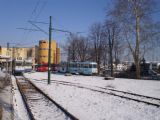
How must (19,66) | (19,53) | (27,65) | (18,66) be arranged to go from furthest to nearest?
(19,53), (27,65), (19,66), (18,66)

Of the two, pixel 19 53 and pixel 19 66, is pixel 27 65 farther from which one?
pixel 19 53

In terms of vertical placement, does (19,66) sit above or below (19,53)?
below

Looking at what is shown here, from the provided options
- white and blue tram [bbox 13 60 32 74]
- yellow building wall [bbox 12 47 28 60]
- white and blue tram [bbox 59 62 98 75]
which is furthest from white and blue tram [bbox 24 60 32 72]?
yellow building wall [bbox 12 47 28 60]

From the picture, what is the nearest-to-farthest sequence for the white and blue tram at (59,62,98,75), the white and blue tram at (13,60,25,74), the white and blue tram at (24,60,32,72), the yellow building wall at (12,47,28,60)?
the white and blue tram at (13,60,25,74), the white and blue tram at (59,62,98,75), the white and blue tram at (24,60,32,72), the yellow building wall at (12,47,28,60)

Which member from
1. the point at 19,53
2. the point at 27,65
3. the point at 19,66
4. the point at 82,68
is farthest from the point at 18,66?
the point at 19,53

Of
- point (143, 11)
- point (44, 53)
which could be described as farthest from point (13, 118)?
point (44, 53)

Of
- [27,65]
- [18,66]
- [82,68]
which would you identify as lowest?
[82,68]

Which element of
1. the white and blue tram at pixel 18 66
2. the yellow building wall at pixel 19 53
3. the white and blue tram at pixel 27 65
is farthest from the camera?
the yellow building wall at pixel 19 53

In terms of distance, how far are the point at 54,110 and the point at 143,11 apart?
3187 centimetres

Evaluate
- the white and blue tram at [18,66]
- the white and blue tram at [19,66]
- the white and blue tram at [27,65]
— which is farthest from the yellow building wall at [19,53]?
the white and blue tram at [18,66]

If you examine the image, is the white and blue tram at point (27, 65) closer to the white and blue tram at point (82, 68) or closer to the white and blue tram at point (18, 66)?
the white and blue tram at point (18, 66)

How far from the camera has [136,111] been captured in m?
13.6

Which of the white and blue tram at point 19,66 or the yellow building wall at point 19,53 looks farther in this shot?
the yellow building wall at point 19,53

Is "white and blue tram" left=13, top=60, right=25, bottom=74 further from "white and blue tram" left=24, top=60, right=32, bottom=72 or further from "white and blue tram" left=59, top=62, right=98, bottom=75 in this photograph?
"white and blue tram" left=59, top=62, right=98, bottom=75
